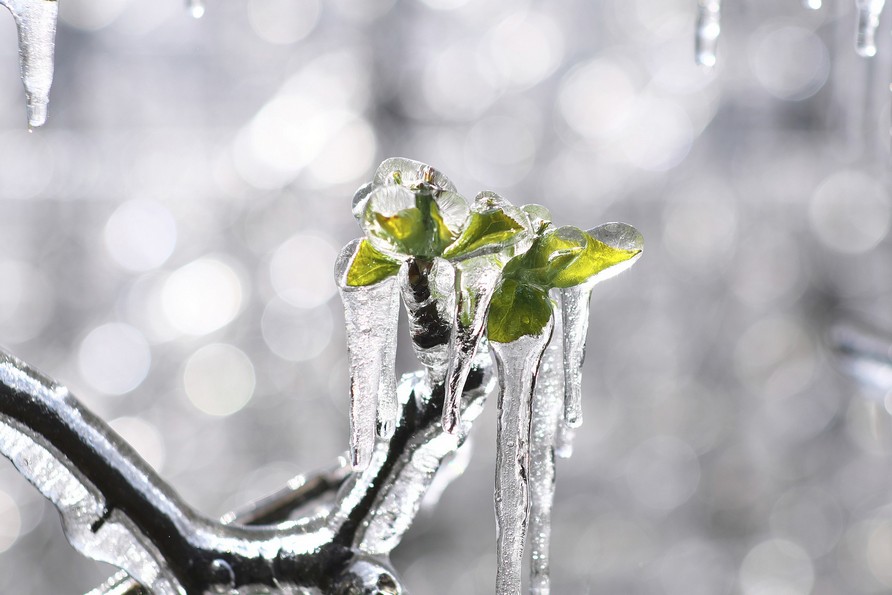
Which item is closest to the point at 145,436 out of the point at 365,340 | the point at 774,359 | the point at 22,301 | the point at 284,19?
the point at 22,301

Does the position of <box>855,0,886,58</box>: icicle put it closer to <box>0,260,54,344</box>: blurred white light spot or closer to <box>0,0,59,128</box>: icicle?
<box>0,0,59,128</box>: icicle

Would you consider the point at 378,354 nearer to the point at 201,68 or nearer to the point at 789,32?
the point at 201,68

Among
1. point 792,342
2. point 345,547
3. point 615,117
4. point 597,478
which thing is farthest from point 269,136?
point 345,547

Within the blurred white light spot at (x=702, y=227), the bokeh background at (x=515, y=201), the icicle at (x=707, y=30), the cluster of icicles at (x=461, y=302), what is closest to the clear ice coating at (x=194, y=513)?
the cluster of icicles at (x=461, y=302)

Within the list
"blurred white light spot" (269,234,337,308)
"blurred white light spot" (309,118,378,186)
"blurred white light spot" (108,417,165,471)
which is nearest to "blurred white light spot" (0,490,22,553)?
"blurred white light spot" (108,417,165,471)

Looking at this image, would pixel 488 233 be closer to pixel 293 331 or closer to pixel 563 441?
pixel 563 441
